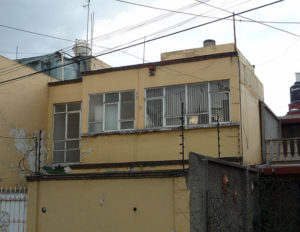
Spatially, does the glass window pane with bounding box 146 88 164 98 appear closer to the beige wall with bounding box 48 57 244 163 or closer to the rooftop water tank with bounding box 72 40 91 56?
the beige wall with bounding box 48 57 244 163

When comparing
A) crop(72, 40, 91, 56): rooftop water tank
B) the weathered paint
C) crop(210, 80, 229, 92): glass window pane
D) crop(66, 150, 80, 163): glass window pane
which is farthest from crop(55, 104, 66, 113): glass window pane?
crop(210, 80, 229, 92): glass window pane

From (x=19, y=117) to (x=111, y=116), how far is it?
411cm

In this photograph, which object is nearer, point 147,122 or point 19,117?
point 147,122

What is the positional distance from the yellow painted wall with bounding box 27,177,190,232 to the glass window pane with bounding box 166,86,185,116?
577 centimetres

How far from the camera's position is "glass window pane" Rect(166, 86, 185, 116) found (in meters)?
14.5

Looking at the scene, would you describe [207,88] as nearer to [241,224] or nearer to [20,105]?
[241,224]

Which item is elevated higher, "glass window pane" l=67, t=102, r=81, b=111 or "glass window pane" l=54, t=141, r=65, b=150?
"glass window pane" l=67, t=102, r=81, b=111

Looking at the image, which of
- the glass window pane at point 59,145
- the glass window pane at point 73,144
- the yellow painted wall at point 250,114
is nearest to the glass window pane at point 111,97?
the glass window pane at point 73,144

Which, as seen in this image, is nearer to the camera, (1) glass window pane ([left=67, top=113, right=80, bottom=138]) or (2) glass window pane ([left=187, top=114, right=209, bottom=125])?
(2) glass window pane ([left=187, top=114, right=209, bottom=125])

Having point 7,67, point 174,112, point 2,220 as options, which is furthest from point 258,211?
point 7,67

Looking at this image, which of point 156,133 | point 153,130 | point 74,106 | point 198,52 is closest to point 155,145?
point 156,133

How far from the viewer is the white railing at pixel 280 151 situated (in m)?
15.6

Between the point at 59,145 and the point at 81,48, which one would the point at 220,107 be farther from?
the point at 81,48

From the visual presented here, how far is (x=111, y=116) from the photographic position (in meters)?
15.6
